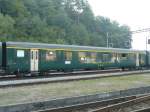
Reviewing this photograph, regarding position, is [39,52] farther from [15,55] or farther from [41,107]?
[41,107]

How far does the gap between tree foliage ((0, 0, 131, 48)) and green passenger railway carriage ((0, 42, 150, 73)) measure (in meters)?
25.1

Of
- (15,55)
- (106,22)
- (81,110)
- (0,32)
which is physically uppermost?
(106,22)

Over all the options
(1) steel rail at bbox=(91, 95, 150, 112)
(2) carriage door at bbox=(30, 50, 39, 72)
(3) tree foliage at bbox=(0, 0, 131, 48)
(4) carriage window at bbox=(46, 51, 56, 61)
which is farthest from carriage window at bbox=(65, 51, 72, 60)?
(3) tree foliage at bbox=(0, 0, 131, 48)

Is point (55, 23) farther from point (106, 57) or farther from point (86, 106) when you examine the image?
point (86, 106)

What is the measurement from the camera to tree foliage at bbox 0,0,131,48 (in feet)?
260

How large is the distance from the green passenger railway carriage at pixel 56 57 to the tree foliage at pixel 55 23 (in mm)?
25111

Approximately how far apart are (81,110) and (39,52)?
15.9 meters

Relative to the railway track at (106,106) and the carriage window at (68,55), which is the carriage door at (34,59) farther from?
the railway track at (106,106)

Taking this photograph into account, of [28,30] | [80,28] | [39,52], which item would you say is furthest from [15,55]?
[80,28]

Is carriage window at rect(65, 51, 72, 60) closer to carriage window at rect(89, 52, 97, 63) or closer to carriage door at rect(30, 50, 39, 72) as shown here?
carriage window at rect(89, 52, 97, 63)

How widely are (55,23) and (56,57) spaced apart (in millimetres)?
71757

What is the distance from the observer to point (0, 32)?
67.4 metres

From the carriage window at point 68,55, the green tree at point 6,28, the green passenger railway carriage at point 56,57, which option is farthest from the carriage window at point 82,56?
the green tree at point 6,28

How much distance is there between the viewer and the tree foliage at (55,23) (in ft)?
260
